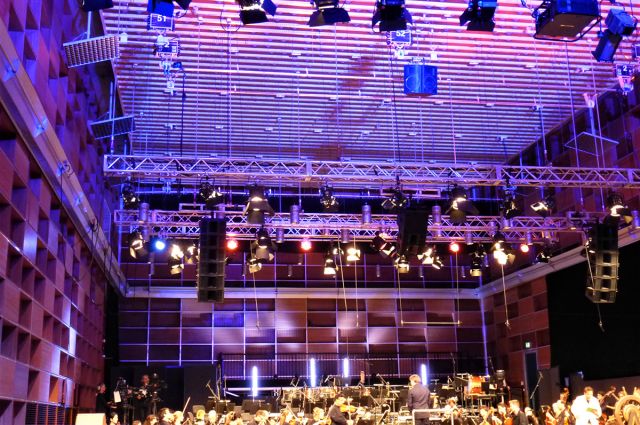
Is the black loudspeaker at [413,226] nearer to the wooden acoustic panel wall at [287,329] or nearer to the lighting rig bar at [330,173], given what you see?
the lighting rig bar at [330,173]

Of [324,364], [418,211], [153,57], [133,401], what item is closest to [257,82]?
[153,57]

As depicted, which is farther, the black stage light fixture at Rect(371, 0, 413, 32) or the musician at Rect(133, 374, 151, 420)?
the musician at Rect(133, 374, 151, 420)

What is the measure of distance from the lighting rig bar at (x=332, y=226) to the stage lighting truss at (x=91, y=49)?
6.29 m

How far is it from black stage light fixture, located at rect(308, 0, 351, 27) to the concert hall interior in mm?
45

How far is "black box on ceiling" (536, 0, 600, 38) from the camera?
9.87m

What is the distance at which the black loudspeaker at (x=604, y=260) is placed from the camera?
1627 centimetres

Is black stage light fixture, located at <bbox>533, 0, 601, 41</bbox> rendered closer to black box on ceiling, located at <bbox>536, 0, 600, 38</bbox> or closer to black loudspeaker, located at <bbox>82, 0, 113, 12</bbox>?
black box on ceiling, located at <bbox>536, 0, 600, 38</bbox>

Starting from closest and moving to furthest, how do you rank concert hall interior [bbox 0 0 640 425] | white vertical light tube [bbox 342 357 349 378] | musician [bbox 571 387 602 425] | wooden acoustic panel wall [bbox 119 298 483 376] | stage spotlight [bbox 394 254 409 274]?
concert hall interior [bbox 0 0 640 425], musician [bbox 571 387 602 425], stage spotlight [bbox 394 254 409 274], wooden acoustic panel wall [bbox 119 298 483 376], white vertical light tube [bbox 342 357 349 378]

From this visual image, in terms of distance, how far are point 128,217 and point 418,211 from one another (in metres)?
8.09

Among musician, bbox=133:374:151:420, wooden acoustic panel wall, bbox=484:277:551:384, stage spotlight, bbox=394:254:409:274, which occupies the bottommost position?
musician, bbox=133:374:151:420

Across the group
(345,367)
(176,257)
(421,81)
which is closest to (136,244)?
(176,257)

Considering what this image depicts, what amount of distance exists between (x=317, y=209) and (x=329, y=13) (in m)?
13.6

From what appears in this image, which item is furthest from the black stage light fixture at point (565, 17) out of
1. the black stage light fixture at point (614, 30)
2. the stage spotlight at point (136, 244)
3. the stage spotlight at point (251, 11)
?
the stage spotlight at point (136, 244)

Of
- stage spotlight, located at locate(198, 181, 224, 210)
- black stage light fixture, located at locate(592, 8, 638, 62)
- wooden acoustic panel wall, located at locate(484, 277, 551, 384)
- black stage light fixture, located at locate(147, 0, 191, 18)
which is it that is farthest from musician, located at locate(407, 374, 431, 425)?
wooden acoustic panel wall, located at locate(484, 277, 551, 384)
